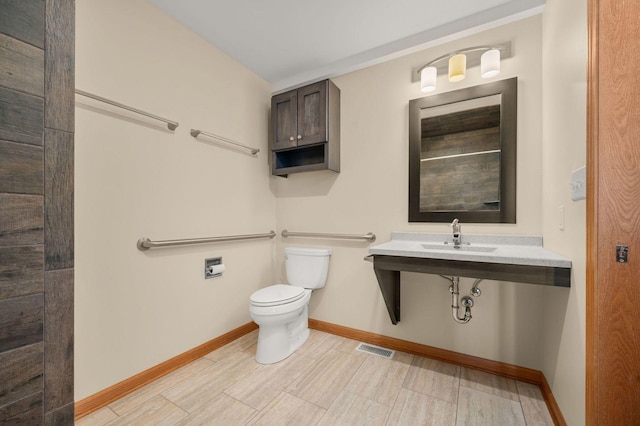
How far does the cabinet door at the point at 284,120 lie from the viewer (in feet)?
7.30

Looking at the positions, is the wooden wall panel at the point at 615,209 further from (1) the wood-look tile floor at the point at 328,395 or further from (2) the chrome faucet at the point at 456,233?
(2) the chrome faucet at the point at 456,233

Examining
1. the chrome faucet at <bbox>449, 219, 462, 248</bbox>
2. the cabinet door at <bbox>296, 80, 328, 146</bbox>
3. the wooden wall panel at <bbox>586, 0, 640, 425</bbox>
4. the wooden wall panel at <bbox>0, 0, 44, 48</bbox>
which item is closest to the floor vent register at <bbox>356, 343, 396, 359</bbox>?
the chrome faucet at <bbox>449, 219, 462, 248</bbox>

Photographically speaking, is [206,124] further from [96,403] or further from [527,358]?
[527,358]

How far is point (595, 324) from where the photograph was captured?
90 centimetres

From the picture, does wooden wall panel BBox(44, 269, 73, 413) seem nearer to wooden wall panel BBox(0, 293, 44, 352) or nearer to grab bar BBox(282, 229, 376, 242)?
wooden wall panel BBox(0, 293, 44, 352)

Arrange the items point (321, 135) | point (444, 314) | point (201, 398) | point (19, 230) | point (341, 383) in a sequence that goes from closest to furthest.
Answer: point (19, 230) → point (201, 398) → point (341, 383) → point (444, 314) → point (321, 135)

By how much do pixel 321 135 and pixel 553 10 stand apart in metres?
1.49

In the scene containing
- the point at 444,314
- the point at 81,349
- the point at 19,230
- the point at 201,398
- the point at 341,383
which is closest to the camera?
the point at 19,230

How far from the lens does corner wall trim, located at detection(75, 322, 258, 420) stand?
4.46ft

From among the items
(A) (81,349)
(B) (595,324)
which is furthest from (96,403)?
(B) (595,324)

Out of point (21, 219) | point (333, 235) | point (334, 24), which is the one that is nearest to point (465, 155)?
point (333, 235)

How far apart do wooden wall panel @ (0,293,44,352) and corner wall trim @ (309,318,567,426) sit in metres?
1.83

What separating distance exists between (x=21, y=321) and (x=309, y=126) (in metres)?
1.90

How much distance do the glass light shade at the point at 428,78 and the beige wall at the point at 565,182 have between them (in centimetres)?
59
